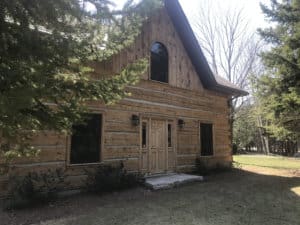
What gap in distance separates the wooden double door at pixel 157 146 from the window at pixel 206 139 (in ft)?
6.23

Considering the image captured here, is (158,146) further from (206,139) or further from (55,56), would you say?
(55,56)

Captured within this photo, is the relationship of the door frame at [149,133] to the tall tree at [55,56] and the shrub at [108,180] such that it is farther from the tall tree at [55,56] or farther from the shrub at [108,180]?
the tall tree at [55,56]

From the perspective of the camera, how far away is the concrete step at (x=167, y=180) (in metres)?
8.32

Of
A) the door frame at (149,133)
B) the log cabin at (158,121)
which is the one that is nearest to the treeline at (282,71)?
the log cabin at (158,121)

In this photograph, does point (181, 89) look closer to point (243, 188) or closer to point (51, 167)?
point (243, 188)

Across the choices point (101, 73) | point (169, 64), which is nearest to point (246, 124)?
point (169, 64)

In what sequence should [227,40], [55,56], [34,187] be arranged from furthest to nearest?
[227,40] < [34,187] < [55,56]

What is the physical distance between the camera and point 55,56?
9.84 feet

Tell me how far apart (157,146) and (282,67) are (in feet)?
19.3

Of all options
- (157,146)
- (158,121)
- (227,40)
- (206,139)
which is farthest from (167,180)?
(227,40)

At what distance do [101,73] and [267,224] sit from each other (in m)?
6.18

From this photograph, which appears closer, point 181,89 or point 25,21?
point 25,21

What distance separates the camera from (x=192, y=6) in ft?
80.3

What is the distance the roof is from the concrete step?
4546mm
